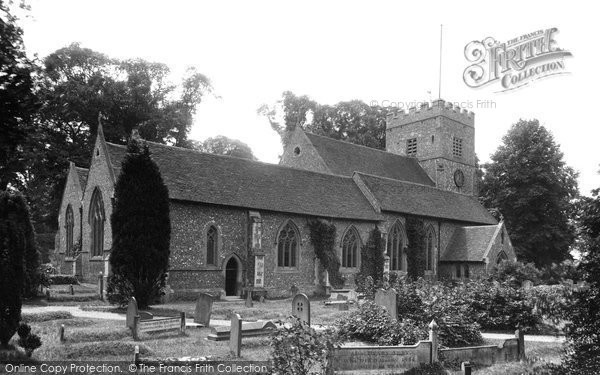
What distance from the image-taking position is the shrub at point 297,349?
29.6 feet

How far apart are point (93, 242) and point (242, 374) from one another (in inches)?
845

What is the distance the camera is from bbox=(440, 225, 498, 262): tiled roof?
38281 mm

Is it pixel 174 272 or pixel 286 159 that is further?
pixel 286 159

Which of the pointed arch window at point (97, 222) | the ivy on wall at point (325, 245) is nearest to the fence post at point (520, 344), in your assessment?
the ivy on wall at point (325, 245)

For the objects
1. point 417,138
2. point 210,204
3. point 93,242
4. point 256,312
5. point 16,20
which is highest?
point 417,138

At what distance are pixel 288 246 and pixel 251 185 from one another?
3.97 meters

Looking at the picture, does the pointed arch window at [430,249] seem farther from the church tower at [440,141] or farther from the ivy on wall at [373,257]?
the church tower at [440,141]

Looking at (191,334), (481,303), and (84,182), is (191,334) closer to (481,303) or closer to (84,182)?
(481,303)

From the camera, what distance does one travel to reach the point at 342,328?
54.0ft

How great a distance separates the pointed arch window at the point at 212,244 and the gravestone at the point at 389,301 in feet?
39.4

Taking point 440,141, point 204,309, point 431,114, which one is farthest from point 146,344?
point 431,114

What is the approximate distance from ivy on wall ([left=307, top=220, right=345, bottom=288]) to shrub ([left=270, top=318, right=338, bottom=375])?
22.0 metres

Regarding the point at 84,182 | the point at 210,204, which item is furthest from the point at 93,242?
the point at 210,204

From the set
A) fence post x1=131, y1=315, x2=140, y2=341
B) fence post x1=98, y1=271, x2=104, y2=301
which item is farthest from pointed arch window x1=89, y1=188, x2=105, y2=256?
fence post x1=131, y1=315, x2=140, y2=341
